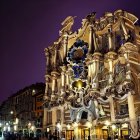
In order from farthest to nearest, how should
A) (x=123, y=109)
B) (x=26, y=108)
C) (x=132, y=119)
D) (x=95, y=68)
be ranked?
(x=26, y=108), (x=95, y=68), (x=123, y=109), (x=132, y=119)

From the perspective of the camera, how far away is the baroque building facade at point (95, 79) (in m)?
42.4

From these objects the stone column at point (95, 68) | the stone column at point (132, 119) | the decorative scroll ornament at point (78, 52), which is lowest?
the stone column at point (132, 119)

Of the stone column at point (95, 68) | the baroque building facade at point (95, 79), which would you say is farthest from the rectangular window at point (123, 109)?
the stone column at point (95, 68)

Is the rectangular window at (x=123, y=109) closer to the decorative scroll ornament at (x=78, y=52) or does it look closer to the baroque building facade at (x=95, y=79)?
the baroque building facade at (x=95, y=79)

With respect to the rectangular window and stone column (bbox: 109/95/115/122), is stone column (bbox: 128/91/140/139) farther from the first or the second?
stone column (bbox: 109/95/115/122)

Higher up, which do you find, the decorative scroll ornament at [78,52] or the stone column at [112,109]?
the decorative scroll ornament at [78,52]

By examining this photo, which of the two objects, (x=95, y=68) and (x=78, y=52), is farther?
(x=78, y=52)

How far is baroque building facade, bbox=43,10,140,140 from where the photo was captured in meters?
42.4

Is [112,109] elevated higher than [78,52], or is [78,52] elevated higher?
[78,52]

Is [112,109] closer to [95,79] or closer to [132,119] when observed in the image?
[132,119]

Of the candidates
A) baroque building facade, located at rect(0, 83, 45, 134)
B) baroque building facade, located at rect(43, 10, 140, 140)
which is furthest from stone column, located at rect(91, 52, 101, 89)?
baroque building facade, located at rect(0, 83, 45, 134)

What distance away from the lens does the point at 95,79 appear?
47719 millimetres

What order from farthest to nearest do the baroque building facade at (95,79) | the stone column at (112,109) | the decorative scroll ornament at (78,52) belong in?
the decorative scroll ornament at (78,52), the stone column at (112,109), the baroque building facade at (95,79)

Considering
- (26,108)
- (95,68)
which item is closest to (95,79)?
(95,68)
